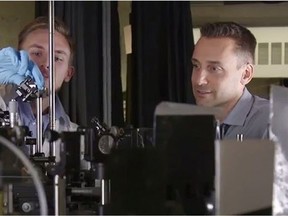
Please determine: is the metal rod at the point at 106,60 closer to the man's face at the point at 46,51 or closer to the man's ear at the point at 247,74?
the man's face at the point at 46,51

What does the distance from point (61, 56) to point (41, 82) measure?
560 mm

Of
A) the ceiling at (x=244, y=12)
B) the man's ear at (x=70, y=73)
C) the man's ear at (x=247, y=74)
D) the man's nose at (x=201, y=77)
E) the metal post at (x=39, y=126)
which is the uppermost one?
the ceiling at (x=244, y=12)

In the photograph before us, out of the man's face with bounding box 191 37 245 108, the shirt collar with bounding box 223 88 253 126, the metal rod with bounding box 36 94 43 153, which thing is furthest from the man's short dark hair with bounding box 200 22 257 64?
the metal rod with bounding box 36 94 43 153

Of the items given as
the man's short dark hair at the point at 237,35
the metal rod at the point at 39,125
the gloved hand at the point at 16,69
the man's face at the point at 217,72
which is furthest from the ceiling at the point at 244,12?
the metal rod at the point at 39,125

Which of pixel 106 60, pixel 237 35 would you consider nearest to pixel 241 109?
pixel 237 35

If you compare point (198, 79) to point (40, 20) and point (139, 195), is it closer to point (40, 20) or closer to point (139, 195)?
point (40, 20)

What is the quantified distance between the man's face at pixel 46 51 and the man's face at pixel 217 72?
49cm

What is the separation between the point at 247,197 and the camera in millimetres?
976

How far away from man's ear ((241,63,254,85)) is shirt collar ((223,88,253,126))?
0.11 feet

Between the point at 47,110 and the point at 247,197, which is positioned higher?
the point at 47,110

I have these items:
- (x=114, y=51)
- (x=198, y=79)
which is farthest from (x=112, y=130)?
(x=114, y=51)

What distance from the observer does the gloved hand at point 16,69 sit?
4.93 feet

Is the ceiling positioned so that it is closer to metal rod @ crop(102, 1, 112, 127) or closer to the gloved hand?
metal rod @ crop(102, 1, 112, 127)

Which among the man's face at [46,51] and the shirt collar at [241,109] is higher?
the man's face at [46,51]
